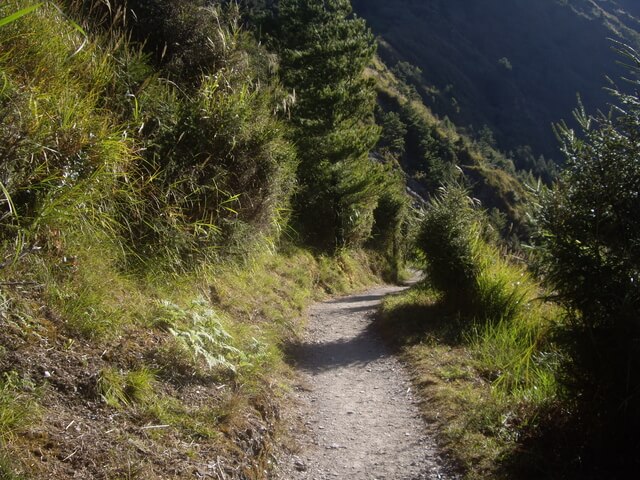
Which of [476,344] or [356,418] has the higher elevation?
[476,344]

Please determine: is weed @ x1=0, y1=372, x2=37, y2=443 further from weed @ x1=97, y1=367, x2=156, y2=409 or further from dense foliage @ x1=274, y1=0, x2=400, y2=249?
dense foliage @ x1=274, y1=0, x2=400, y2=249

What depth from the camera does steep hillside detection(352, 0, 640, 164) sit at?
134125 mm

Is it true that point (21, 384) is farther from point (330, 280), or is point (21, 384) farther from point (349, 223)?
point (349, 223)

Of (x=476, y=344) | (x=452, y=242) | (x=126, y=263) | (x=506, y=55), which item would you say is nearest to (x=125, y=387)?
(x=126, y=263)

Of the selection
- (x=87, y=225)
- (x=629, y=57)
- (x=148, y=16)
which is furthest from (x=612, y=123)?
(x=148, y=16)

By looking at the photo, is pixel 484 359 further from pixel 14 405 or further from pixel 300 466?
pixel 14 405

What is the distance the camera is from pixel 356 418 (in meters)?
5.43

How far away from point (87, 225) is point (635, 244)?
4261 millimetres

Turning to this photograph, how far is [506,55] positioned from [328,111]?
167005mm

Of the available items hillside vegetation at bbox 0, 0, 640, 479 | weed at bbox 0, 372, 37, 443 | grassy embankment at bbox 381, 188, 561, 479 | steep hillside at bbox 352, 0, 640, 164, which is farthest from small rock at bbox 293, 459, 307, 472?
steep hillside at bbox 352, 0, 640, 164

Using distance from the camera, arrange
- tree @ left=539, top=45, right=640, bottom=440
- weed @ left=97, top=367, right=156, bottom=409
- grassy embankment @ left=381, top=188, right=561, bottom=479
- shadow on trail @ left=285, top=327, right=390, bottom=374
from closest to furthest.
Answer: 1. weed @ left=97, top=367, right=156, bottom=409
2. tree @ left=539, top=45, right=640, bottom=440
3. grassy embankment @ left=381, top=188, right=561, bottom=479
4. shadow on trail @ left=285, top=327, right=390, bottom=374

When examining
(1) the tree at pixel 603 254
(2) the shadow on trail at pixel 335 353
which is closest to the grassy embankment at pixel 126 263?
(2) the shadow on trail at pixel 335 353

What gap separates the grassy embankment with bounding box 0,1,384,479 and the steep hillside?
120747mm

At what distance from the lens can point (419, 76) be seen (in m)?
126
